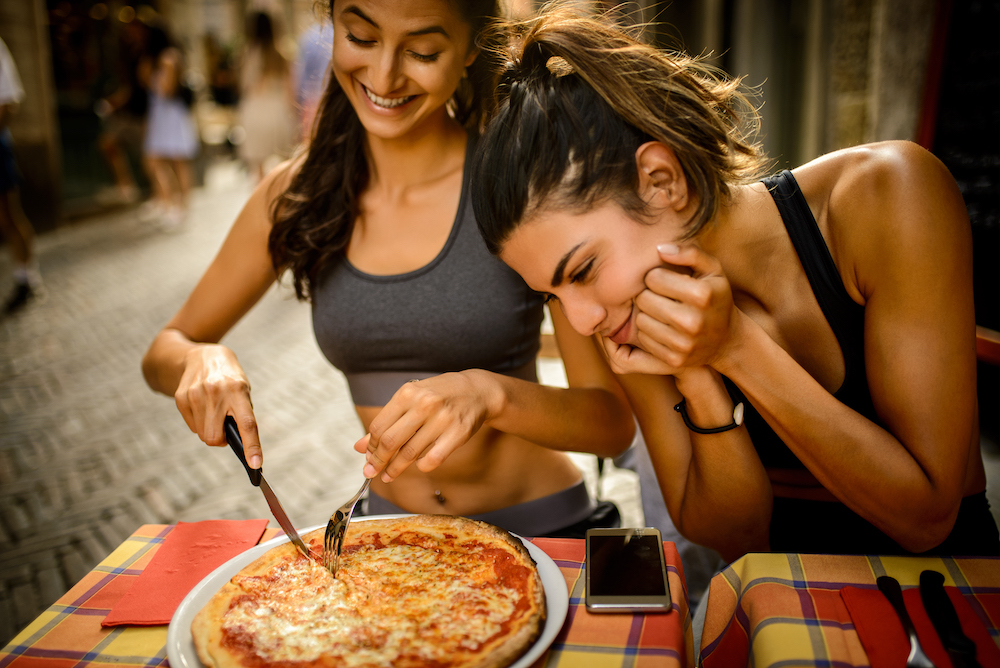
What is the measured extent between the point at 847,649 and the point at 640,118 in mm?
914

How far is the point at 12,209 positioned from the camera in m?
6.32

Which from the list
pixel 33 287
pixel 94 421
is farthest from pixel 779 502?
pixel 33 287

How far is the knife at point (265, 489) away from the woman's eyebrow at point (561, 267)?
0.64 meters

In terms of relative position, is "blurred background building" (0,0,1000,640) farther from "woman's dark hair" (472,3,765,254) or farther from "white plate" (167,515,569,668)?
"white plate" (167,515,569,668)

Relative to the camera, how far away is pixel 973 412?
135 centimetres

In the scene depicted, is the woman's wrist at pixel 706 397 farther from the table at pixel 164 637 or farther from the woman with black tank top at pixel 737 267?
the table at pixel 164 637

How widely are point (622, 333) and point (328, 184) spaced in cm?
101

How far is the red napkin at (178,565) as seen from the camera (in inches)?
43.0

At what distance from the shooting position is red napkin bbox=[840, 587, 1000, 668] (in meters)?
0.91

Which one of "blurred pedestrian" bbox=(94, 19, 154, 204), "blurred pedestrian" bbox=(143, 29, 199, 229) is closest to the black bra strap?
"blurred pedestrian" bbox=(143, 29, 199, 229)

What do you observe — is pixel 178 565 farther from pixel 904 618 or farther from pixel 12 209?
pixel 12 209

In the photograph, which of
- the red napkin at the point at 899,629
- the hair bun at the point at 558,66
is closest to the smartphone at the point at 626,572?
the red napkin at the point at 899,629

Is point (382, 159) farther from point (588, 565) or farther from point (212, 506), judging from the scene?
point (212, 506)

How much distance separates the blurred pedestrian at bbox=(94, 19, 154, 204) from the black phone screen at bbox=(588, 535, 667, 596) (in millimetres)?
11397
